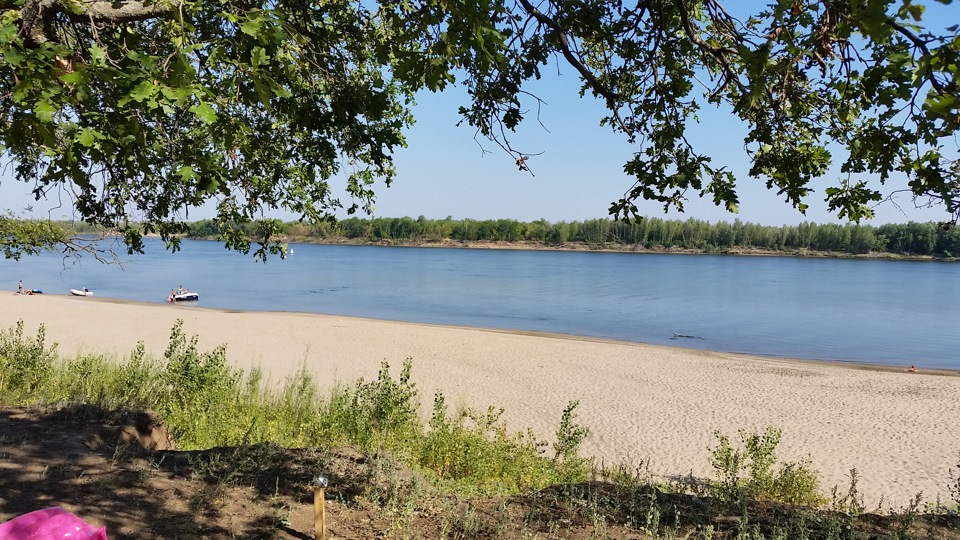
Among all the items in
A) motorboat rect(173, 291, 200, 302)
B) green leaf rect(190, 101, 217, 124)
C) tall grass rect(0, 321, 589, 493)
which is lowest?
motorboat rect(173, 291, 200, 302)

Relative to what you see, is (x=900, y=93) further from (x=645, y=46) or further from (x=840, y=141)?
(x=645, y=46)

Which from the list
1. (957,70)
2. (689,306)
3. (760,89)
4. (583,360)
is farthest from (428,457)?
(689,306)

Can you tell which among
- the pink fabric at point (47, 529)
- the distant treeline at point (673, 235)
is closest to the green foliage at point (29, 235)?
the pink fabric at point (47, 529)

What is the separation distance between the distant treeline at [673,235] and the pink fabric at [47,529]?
10981 cm

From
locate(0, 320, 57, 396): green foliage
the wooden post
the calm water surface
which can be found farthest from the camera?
the calm water surface

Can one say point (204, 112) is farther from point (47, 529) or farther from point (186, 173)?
point (47, 529)

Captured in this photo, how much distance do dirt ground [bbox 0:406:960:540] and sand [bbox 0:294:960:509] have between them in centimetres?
409

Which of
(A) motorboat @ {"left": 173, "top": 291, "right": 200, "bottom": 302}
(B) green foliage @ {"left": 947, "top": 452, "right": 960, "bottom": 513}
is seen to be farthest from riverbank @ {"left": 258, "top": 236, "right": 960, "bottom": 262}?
(B) green foliage @ {"left": 947, "top": 452, "right": 960, "bottom": 513}

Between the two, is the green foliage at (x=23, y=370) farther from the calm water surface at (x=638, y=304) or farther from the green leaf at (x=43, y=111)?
the calm water surface at (x=638, y=304)

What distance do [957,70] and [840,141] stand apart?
2.32 metres

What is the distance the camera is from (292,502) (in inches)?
158

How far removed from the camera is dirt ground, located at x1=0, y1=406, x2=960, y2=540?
143 inches

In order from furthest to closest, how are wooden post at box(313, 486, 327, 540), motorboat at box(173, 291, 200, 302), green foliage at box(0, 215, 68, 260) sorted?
motorboat at box(173, 291, 200, 302) → green foliage at box(0, 215, 68, 260) → wooden post at box(313, 486, 327, 540)

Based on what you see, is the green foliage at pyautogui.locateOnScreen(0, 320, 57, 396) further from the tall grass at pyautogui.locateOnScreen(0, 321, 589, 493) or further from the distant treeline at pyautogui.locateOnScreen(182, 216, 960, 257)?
the distant treeline at pyautogui.locateOnScreen(182, 216, 960, 257)
